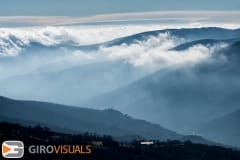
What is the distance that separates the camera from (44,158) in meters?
187

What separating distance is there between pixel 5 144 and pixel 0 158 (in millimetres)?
25510

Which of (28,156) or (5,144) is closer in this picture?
(5,144)

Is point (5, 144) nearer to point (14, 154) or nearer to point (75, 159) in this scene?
point (14, 154)

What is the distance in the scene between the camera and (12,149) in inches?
5625

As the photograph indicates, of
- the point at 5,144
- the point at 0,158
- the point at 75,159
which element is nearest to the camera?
the point at 5,144

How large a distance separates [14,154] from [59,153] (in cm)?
2883

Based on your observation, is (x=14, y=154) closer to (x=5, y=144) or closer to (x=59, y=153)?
(x=5, y=144)

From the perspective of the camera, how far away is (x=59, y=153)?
170625mm

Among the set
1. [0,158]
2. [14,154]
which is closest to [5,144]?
[14,154]

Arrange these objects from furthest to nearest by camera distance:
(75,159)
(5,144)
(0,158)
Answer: (75,159)
(0,158)
(5,144)

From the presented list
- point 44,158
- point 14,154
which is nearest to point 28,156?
point 44,158

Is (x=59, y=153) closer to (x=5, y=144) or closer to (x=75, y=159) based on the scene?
(x=75, y=159)

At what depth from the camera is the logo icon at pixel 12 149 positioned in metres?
141

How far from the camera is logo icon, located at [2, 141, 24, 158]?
463ft
